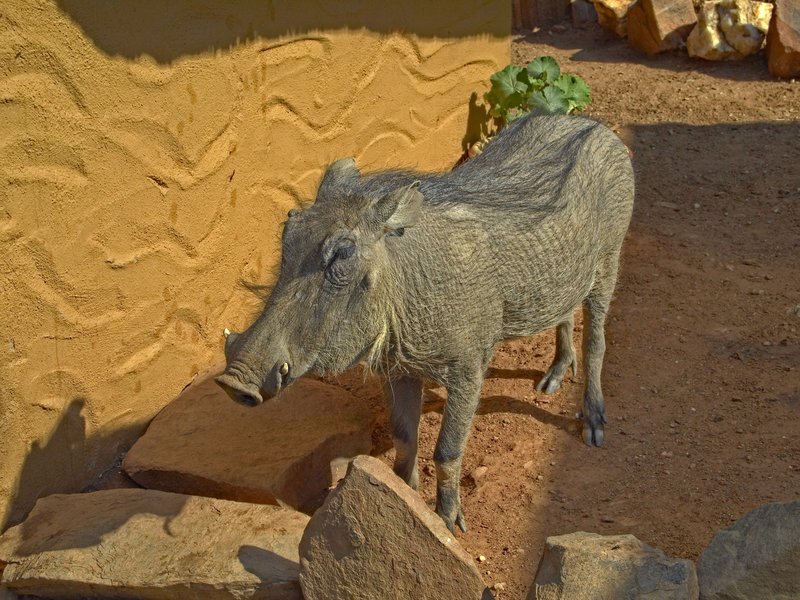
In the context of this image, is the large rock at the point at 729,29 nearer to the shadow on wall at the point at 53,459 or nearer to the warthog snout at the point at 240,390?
the shadow on wall at the point at 53,459

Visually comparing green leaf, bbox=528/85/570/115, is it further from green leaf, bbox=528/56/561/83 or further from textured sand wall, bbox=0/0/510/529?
textured sand wall, bbox=0/0/510/529

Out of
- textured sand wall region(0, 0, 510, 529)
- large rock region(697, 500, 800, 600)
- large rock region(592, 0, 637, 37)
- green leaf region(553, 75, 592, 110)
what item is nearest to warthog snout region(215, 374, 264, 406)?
textured sand wall region(0, 0, 510, 529)

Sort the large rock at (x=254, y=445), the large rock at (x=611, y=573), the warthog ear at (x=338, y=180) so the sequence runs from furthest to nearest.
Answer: the large rock at (x=254, y=445) → the warthog ear at (x=338, y=180) → the large rock at (x=611, y=573)

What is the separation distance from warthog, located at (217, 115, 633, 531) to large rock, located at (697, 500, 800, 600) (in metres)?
1.02

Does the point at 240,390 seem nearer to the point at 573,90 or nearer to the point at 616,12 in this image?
the point at 573,90

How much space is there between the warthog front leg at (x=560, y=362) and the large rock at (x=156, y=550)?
167cm

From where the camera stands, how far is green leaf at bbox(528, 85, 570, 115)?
5.93 meters

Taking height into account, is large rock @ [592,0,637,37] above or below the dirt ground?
above

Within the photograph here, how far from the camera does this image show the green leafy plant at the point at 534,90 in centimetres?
599

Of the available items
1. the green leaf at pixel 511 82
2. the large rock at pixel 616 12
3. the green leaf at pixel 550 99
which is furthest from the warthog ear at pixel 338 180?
the large rock at pixel 616 12

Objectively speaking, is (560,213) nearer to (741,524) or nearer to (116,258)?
(741,524)

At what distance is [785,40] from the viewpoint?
7.18 meters

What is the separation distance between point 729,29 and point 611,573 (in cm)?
633

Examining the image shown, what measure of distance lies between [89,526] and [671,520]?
2.18m
